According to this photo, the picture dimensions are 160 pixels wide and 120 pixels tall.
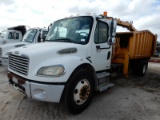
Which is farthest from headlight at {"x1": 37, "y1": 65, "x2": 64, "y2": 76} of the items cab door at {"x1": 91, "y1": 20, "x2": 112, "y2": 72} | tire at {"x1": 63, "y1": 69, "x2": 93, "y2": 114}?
cab door at {"x1": 91, "y1": 20, "x2": 112, "y2": 72}

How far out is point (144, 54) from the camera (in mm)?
8789

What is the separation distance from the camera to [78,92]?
3875mm

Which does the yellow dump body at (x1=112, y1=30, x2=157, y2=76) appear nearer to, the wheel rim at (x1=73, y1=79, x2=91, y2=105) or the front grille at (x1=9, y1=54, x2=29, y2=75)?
the wheel rim at (x1=73, y1=79, x2=91, y2=105)

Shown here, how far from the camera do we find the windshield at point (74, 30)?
14.5ft

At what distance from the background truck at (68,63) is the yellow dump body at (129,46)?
216 centimetres

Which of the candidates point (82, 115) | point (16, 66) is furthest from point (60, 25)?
point (82, 115)

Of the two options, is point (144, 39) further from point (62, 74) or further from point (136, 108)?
point (62, 74)

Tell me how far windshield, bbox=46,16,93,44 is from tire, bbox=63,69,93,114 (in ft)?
3.11

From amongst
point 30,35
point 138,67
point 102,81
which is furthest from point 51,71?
point 138,67

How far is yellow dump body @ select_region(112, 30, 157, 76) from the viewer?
7295mm

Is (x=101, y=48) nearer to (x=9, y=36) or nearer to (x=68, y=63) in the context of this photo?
(x=68, y=63)

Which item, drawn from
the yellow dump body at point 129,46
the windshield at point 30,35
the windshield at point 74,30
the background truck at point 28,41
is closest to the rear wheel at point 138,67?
the yellow dump body at point 129,46

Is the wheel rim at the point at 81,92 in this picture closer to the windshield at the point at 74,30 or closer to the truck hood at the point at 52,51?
the truck hood at the point at 52,51

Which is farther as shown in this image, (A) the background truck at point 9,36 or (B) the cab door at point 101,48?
(A) the background truck at point 9,36
